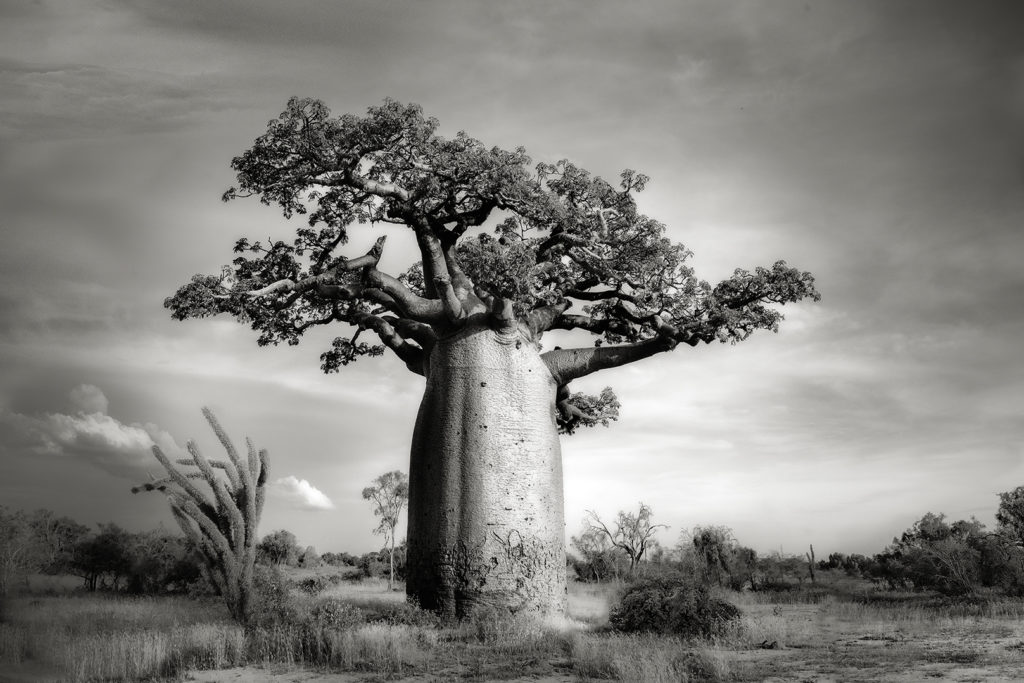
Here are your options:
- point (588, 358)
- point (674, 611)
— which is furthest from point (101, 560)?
point (674, 611)

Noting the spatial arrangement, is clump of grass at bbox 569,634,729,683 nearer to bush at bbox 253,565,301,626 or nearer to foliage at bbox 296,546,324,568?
bush at bbox 253,565,301,626

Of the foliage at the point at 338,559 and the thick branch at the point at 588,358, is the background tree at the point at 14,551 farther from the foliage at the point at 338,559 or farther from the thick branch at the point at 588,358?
the foliage at the point at 338,559

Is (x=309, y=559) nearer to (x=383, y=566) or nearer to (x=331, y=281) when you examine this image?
(x=383, y=566)

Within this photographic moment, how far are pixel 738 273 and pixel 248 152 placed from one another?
24.9ft

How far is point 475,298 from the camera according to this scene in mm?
11922

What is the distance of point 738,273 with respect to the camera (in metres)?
11.7

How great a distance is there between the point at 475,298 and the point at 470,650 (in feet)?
17.2

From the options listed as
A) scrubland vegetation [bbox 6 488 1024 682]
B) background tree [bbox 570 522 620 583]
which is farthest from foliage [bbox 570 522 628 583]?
scrubland vegetation [bbox 6 488 1024 682]

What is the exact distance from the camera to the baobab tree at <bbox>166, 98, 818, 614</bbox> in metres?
10.6

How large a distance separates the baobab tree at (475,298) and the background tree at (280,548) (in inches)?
824

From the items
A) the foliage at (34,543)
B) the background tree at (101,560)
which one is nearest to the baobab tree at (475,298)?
the foliage at (34,543)

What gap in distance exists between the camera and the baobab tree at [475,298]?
34.7 feet

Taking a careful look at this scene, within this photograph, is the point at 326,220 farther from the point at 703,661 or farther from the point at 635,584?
the point at 703,661

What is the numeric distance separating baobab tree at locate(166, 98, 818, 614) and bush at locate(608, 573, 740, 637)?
3.38 ft
